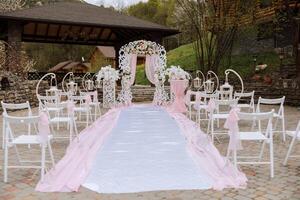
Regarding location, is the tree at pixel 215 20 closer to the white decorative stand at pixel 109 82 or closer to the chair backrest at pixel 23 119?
the white decorative stand at pixel 109 82

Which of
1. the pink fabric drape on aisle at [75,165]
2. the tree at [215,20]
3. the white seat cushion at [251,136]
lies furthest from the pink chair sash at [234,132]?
the tree at [215,20]

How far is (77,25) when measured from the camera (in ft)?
53.9

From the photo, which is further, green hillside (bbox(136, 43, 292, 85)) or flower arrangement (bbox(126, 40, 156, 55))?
green hillside (bbox(136, 43, 292, 85))

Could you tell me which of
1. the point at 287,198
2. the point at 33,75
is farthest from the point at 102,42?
the point at 287,198

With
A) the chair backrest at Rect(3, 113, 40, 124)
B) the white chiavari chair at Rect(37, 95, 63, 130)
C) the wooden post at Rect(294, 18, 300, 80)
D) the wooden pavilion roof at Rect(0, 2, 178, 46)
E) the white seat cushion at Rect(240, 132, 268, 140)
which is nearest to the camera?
the chair backrest at Rect(3, 113, 40, 124)

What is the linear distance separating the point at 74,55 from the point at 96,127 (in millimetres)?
30239

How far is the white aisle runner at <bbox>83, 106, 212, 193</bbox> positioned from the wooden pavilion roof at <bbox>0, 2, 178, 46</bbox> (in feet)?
30.7

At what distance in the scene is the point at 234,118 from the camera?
4.58 metres

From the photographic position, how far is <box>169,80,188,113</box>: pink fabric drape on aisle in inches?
451

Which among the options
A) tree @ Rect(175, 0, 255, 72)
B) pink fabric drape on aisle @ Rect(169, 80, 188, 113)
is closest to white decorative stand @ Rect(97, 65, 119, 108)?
pink fabric drape on aisle @ Rect(169, 80, 188, 113)

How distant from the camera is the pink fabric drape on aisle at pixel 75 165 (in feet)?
13.8

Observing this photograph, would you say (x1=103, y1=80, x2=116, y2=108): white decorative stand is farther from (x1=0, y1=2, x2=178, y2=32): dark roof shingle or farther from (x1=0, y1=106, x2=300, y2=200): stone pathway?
(x1=0, y1=106, x2=300, y2=200): stone pathway

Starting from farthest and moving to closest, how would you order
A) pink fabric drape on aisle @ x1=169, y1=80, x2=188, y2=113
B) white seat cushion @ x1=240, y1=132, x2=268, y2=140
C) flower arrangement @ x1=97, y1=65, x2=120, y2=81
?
flower arrangement @ x1=97, y1=65, x2=120, y2=81 → pink fabric drape on aisle @ x1=169, y1=80, x2=188, y2=113 → white seat cushion @ x1=240, y1=132, x2=268, y2=140

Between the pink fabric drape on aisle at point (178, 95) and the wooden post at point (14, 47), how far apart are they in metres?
6.58
